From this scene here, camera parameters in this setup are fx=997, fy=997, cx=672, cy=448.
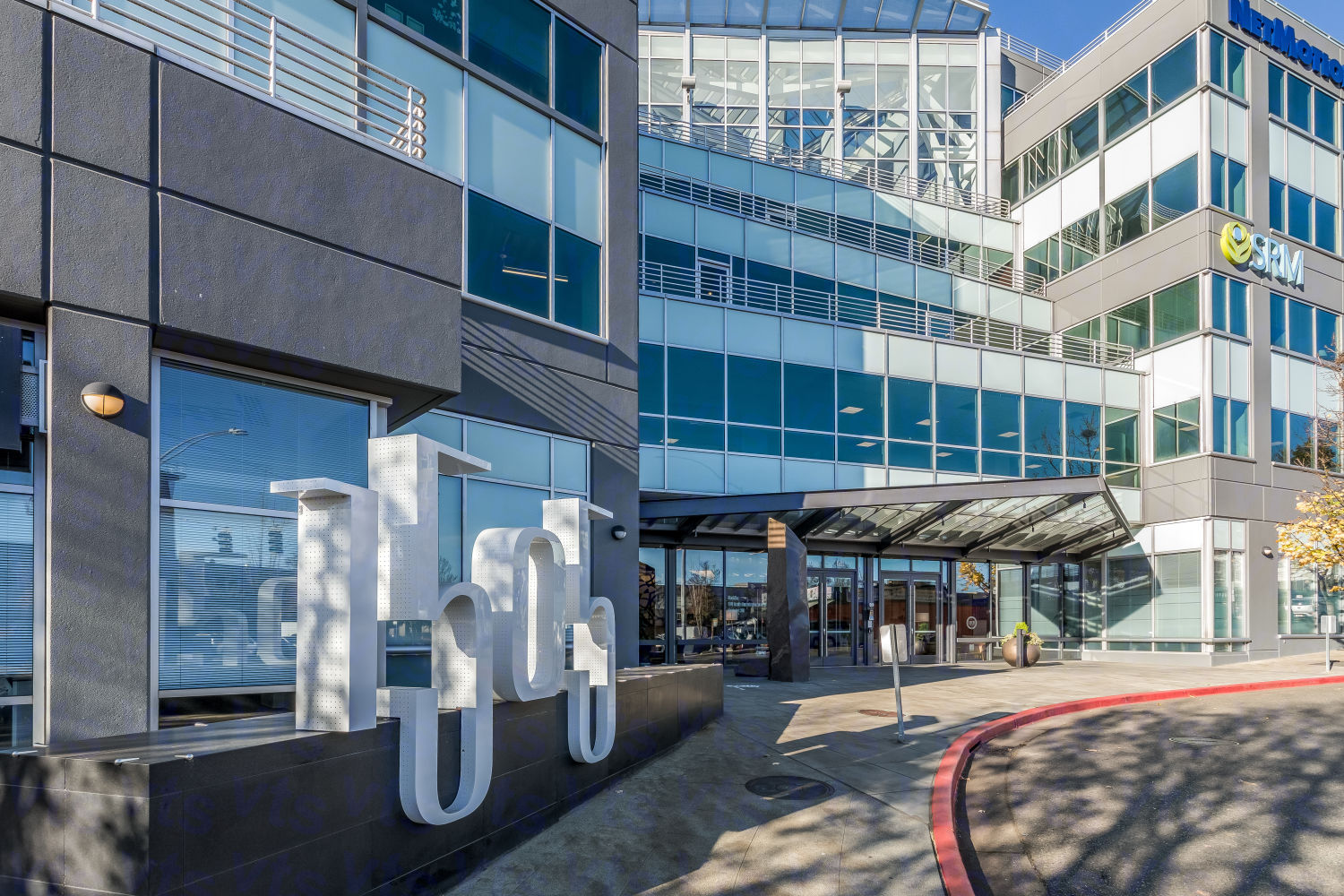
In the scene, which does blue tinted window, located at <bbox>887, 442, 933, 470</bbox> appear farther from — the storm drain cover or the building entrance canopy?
the storm drain cover

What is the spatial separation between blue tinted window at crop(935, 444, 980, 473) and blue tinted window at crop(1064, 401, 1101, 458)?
3389 mm

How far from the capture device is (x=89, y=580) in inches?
267

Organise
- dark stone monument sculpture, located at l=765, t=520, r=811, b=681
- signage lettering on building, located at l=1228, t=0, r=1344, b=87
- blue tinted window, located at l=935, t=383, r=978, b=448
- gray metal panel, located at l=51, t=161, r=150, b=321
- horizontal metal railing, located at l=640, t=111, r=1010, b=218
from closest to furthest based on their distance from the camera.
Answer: gray metal panel, located at l=51, t=161, r=150, b=321, dark stone monument sculpture, located at l=765, t=520, r=811, b=681, blue tinted window, located at l=935, t=383, r=978, b=448, signage lettering on building, located at l=1228, t=0, r=1344, b=87, horizontal metal railing, located at l=640, t=111, r=1010, b=218

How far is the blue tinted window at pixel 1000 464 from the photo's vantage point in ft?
89.8

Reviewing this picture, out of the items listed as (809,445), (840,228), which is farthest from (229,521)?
(840,228)

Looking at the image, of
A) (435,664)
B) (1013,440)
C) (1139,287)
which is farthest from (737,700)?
(1139,287)

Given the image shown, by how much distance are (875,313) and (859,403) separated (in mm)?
4397

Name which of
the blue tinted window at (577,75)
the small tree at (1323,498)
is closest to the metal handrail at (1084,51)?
the small tree at (1323,498)

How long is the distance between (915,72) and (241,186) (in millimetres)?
33624

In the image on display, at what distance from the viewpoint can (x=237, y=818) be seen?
5.45 meters

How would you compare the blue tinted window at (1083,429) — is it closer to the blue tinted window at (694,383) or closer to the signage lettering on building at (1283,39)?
the blue tinted window at (694,383)

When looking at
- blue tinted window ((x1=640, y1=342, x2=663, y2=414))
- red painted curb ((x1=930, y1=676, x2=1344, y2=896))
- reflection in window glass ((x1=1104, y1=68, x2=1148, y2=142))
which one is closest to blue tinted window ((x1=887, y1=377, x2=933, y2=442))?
blue tinted window ((x1=640, y1=342, x2=663, y2=414))

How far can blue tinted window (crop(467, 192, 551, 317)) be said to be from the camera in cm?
1270

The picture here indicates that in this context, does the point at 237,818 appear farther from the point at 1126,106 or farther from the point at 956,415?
the point at 1126,106
